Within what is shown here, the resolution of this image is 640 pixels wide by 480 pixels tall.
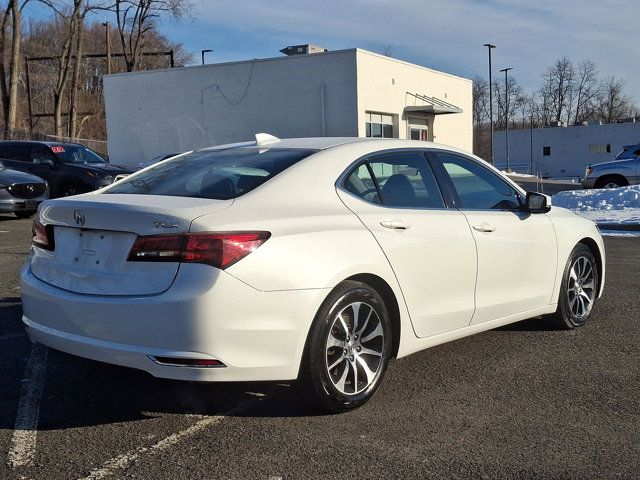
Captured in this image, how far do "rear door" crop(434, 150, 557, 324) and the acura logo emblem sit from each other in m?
2.48

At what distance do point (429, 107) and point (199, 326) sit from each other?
2673cm

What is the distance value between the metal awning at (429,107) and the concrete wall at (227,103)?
14.4 feet

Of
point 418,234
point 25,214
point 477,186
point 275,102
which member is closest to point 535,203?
point 477,186

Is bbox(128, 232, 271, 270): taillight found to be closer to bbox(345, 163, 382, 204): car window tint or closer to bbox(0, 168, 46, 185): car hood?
bbox(345, 163, 382, 204): car window tint

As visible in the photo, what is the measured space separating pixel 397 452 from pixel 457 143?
106 feet

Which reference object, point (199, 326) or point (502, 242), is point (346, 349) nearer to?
point (199, 326)

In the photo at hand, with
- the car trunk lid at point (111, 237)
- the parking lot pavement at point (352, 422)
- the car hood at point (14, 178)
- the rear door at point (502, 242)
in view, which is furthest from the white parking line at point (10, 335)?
the car hood at point (14, 178)

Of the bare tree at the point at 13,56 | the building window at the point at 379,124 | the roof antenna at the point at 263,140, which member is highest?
the bare tree at the point at 13,56

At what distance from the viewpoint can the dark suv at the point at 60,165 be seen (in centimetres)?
1555

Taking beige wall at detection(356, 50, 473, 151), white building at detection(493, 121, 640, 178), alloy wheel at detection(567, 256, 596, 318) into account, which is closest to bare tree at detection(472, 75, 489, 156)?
white building at detection(493, 121, 640, 178)

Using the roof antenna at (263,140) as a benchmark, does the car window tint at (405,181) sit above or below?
below

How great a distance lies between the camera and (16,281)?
294 inches

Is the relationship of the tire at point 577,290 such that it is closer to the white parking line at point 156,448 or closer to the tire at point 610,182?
the white parking line at point 156,448

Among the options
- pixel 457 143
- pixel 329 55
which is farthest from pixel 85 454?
pixel 457 143
